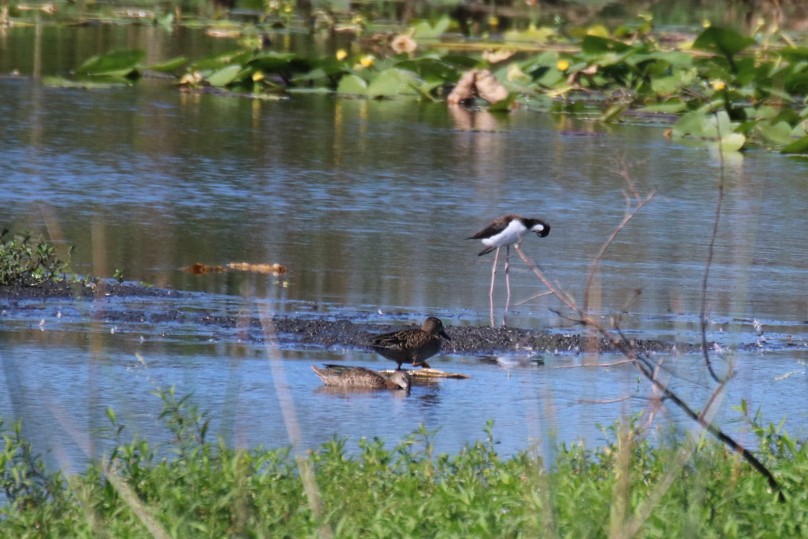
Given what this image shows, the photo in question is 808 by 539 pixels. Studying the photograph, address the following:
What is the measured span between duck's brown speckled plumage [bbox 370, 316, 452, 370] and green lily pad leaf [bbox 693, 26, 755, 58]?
12.4 metres

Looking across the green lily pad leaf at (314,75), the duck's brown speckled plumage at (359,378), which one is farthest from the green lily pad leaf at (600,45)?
the duck's brown speckled plumage at (359,378)

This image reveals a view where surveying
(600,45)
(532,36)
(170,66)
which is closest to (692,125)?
(600,45)

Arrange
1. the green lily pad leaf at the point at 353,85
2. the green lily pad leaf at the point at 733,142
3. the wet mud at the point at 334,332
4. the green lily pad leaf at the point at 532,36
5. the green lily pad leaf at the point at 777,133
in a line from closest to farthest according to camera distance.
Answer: the wet mud at the point at 334,332 → the green lily pad leaf at the point at 733,142 → the green lily pad leaf at the point at 777,133 → the green lily pad leaf at the point at 353,85 → the green lily pad leaf at the point at 532,36

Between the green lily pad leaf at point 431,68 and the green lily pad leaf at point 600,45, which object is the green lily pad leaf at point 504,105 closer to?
the green lily pad leaf at point 431,68

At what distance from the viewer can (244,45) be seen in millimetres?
27891

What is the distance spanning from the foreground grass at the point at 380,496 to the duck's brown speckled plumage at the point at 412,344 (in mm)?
2283

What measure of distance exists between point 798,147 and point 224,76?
26.8ft

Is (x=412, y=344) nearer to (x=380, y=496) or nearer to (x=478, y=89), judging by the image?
(x=380, y=496)

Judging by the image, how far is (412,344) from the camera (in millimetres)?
8289

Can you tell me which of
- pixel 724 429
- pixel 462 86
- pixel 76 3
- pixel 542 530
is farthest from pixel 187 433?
pixel 76 3

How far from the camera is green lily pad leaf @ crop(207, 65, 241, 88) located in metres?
22.3

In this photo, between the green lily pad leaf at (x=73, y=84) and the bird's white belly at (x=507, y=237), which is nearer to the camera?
the bird's white belly at (x=507, y=237)

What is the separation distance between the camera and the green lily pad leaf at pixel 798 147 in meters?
17.9

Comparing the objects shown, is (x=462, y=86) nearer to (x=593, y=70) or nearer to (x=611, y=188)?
(x=593, y=70)
